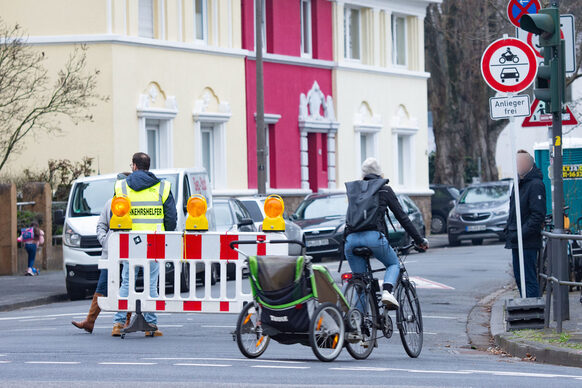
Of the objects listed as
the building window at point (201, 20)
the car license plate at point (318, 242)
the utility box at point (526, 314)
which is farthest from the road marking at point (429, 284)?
the building window at point (201, 20)

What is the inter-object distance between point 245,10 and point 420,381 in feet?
92.0

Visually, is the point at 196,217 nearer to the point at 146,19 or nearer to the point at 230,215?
the point at 230,215

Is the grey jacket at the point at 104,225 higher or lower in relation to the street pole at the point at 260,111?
lower

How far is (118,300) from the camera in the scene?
Result: 14797 millimetres

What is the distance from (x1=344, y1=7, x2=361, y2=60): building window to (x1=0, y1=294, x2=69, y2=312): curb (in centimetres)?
2172

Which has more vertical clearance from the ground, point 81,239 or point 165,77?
point 165,77

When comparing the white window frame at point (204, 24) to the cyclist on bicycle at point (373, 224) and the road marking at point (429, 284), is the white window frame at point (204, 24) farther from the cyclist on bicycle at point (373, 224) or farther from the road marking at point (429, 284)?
the cyclist on bicycle at point (373, 224)

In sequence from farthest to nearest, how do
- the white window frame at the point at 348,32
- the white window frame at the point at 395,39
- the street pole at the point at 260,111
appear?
the white window frame at the point at 395,39 < the white window frame at the point at 348,32 < the street pole at the point at 260,111

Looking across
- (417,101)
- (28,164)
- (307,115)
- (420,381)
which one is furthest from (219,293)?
(417,101)

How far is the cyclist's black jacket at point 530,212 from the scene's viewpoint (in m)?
15.4

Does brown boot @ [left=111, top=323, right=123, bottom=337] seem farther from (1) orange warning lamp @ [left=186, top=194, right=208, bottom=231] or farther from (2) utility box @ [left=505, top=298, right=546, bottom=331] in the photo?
(2) utility box @ [left=505, top=298, right=546, bottom=331]

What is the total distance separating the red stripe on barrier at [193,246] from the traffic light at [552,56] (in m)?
3.88

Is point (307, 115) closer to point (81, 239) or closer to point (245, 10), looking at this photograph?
point (245, 10)

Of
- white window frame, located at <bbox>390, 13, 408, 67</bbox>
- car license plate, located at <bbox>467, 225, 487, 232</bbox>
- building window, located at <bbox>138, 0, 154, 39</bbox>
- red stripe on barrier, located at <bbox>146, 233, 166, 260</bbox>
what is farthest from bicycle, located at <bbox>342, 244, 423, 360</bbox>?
white window frame, located at <bbox>390, 13, 408, 67</bbox>
